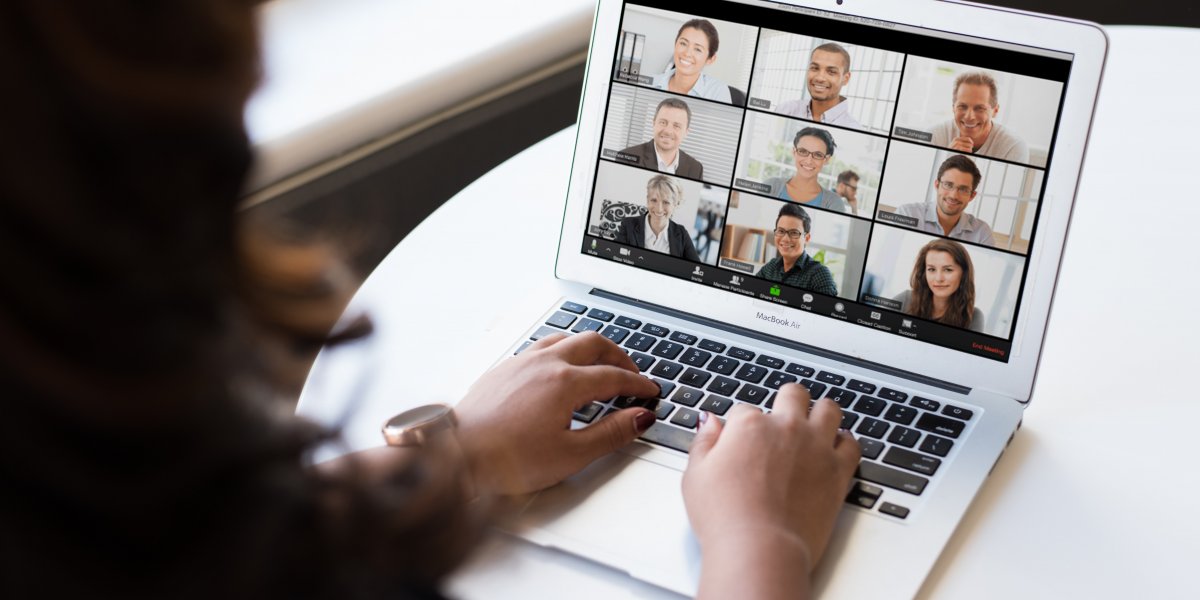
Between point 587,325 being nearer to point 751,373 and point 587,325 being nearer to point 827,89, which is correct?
point 751,373

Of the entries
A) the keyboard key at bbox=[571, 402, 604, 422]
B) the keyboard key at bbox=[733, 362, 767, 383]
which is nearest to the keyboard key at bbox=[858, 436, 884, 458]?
the keyboard key at bbox=[733, 362, 767, 383]

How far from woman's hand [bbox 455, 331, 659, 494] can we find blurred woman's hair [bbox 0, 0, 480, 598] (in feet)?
0.78

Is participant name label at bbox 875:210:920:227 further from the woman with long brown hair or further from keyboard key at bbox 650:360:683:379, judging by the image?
keyboard key at bbox 650:360:683:379

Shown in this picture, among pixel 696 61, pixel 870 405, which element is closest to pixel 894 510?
pixel 870 405

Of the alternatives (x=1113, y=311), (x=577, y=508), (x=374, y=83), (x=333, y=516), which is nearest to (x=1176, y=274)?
(x=1113, y=311)

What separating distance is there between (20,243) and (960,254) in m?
0.68

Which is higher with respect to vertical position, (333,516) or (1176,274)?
(1176,274)

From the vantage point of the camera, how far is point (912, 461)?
66 cm

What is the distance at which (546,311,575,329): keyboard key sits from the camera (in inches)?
33.1

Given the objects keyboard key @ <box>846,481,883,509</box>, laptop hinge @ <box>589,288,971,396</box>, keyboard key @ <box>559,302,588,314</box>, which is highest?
laptop hinge @ <box>589,288,971,396</box>

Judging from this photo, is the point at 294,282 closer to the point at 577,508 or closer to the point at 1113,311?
the point at 577,508

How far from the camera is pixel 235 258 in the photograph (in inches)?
14.4

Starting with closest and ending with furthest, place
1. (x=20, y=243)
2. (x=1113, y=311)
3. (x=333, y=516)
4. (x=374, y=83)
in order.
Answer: (x=20, y=243)
(x=333, y=516)
(x=1113, y=311)
(x=374, y=83)

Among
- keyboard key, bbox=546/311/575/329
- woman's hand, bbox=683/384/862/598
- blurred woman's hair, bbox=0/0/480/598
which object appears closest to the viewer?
blurred woman's hair, bbox=0/0/480/598
